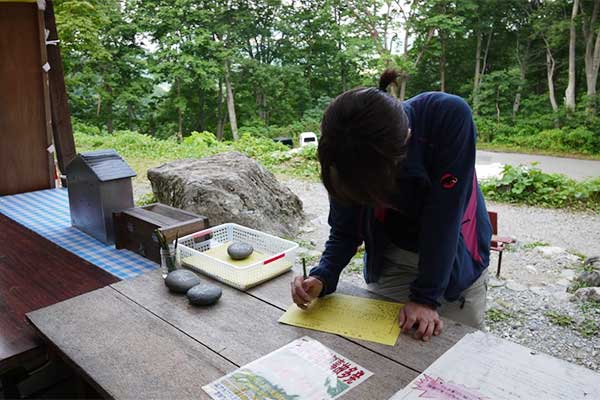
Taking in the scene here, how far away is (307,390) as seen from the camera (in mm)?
772

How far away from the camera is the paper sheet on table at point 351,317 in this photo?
0.93 metres

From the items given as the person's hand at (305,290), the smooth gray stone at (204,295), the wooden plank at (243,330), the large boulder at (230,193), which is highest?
the person's hand at (305,290)

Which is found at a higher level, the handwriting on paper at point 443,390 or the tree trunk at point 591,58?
the tree trunk at point 591,58

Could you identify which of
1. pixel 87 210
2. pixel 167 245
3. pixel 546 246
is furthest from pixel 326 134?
pixel 546 246

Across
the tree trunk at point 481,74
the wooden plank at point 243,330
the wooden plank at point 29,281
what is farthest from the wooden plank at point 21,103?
the tree trunk at point 481,74

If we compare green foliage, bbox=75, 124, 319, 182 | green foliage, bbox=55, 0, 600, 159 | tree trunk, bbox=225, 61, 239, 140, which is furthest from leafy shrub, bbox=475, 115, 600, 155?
tree trunk, bbox=225, 61, 239, 140

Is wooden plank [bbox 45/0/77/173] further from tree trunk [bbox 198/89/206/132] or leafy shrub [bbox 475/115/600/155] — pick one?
tree trunk [bbox 198/89/206/132]

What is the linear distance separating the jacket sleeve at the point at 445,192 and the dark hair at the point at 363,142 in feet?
0.42

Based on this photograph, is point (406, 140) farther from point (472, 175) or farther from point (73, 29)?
point (73, 29)

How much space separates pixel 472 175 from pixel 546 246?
3.12 m

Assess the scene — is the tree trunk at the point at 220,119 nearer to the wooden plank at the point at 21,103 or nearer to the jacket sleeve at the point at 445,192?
the wooden plank at the point at 21,103

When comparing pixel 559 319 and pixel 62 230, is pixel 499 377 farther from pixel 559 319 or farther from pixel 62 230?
pixel 559 319

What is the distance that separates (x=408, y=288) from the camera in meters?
1.14

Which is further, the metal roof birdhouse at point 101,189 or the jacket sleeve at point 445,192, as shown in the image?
the metal roof birdhouse at point 101,189
